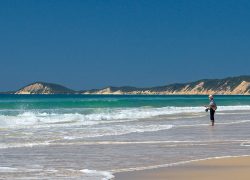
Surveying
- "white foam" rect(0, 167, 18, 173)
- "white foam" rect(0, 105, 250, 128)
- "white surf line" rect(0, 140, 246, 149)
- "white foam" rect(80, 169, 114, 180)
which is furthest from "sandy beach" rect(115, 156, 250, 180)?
"white foam" rect(0, 105, 250, 128)

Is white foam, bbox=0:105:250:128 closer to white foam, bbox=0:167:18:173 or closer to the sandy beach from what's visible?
white foam, bbox=0:167:18:173

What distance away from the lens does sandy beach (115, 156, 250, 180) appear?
1068cm

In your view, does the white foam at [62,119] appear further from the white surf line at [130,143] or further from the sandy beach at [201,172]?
the sandy beach at [201,172]

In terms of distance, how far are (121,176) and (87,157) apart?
10.8 feet

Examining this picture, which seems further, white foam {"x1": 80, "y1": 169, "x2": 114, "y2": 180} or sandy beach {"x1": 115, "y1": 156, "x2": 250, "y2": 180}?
white foam {"x1": 80, "y1": 169, "x2": 114, "y2": 180}

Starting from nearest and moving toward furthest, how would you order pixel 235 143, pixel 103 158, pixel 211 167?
pixel 211 167 → pixel 103 158 → pixel 235 143

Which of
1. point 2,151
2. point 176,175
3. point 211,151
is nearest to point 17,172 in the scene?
point 176,175

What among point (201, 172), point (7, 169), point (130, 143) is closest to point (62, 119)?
point (130, 143)

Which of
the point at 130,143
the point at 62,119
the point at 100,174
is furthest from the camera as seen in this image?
the point at 62,119

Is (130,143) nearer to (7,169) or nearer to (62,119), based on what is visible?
(7,169)

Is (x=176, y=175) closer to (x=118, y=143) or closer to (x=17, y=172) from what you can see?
(x=17, y=172)

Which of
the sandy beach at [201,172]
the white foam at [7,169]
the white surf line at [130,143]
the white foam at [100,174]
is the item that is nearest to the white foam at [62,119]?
the white surf line at [130,143]

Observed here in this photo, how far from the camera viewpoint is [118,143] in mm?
18000

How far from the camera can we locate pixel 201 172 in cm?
1138
